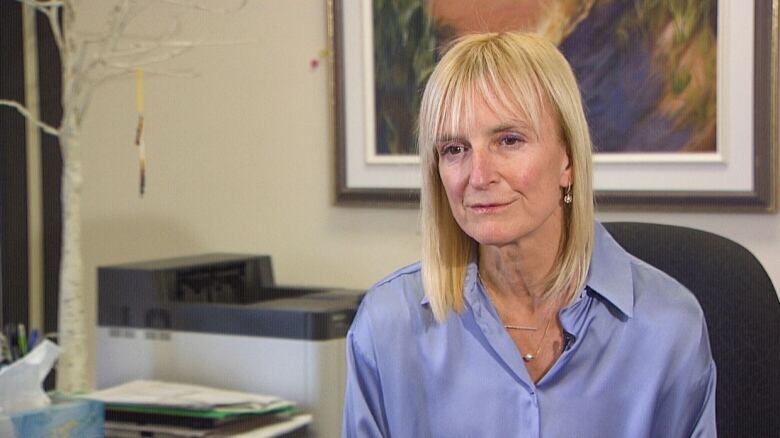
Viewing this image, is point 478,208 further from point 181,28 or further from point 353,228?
point 181,28

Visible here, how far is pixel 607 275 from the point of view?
4.61 feet

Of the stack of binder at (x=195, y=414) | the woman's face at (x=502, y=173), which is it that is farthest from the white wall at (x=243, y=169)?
the woman's face at (x=502, y=173)

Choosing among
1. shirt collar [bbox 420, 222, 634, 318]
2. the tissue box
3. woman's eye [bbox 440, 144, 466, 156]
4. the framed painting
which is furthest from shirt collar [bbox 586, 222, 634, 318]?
the tissue box

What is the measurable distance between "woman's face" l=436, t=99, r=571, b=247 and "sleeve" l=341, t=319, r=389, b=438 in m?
0.23

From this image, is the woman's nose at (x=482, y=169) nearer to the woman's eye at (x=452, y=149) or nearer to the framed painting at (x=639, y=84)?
the woman's eye at (x=452, y=149)

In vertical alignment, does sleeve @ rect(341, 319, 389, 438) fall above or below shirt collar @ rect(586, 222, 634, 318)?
below

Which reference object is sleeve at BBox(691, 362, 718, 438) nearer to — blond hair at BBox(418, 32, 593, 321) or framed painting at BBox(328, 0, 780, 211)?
blond hair at BBox(418, 32, 593, 321)

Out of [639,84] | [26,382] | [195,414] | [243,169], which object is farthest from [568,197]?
[243,169]

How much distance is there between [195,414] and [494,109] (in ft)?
2.57

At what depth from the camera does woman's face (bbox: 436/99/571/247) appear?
132 centimetres

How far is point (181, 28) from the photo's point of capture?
249cm

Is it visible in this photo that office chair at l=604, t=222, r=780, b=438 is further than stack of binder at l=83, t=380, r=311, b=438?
No

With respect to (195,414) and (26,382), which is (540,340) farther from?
(26,382)

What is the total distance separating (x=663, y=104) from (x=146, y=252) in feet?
4.32
